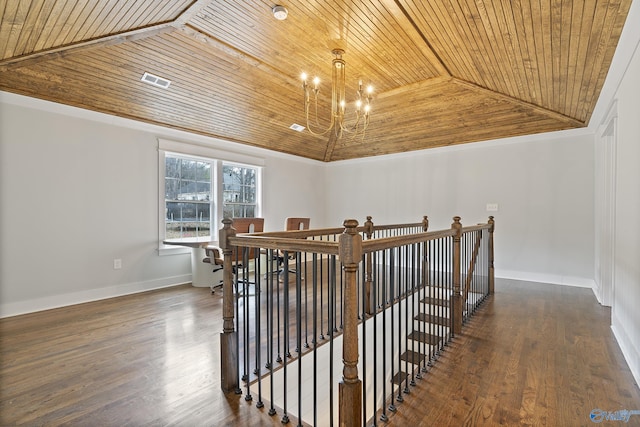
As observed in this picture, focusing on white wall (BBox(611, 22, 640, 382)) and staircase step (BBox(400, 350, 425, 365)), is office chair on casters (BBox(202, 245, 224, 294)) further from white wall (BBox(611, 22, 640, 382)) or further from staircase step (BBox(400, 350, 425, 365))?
white wall (BBox(611, 22, 640, 382))

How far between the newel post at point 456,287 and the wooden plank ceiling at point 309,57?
1.68 m

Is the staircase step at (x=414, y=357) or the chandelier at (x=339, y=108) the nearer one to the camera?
the staircase step at (x=414, y=357)

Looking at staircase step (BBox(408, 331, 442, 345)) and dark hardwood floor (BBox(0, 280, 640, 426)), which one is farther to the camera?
staircase step (BBox(408, 331, 442, 345))

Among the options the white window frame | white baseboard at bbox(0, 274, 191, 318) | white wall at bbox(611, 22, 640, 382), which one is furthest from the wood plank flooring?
the white window frame

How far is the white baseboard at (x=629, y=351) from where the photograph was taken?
2121 mm

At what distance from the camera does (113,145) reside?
4230 mm

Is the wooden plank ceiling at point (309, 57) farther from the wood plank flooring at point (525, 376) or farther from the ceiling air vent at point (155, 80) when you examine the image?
the wood plank flooring at point (525, 376)

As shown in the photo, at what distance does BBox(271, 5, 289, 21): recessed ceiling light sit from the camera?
9.07 ft

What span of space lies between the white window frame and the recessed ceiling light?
110 inches

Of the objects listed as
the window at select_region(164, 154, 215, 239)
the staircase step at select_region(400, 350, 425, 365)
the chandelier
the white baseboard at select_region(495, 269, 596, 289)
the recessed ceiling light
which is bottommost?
the staircase step at select_region(400, 350, 425, 365)

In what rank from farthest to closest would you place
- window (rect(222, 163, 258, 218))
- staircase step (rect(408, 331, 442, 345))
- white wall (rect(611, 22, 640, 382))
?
window (rect(222, 163, 258, 218)) → staircase step (rect(408, 331, 442, 345)) → white wall (rect(611, 22, 640, 382))

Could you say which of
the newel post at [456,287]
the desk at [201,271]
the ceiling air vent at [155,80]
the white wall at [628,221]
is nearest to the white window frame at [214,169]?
the desk at [201,271]

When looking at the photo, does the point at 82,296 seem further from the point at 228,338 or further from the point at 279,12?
the point at 279,12

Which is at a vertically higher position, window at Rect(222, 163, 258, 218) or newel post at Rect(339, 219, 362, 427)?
window at Rect(222, 163, 258, 218)
